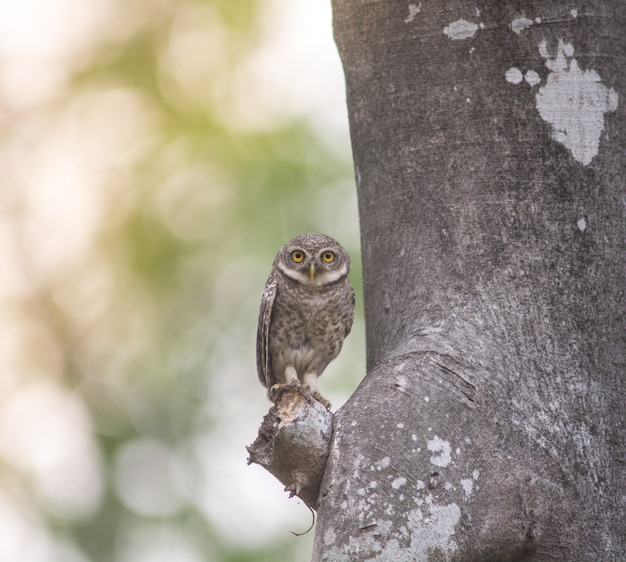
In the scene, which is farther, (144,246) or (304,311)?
(144,246)

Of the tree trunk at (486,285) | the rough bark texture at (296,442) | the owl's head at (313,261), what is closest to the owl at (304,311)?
the owl's head at (313,261)

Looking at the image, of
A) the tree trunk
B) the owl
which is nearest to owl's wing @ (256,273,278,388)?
the owl

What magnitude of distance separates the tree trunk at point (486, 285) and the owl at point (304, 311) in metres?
1.13

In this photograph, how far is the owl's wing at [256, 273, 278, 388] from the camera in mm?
5293

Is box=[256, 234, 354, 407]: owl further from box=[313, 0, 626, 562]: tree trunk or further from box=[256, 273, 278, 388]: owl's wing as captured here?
box=[313, 0, 626, 562]: tree trunk

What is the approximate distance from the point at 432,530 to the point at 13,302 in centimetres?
985

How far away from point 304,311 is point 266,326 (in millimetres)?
225

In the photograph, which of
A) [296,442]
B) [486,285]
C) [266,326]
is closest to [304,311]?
[266,326]

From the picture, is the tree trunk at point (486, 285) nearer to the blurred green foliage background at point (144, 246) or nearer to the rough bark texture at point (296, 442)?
the rough bark texture at point (296, 442)

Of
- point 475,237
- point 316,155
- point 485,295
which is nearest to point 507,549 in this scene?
point 485,295

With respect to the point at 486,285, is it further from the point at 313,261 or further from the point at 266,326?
the point at 266,326

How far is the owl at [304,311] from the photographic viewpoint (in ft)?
17.4

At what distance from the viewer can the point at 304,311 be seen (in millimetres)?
5285

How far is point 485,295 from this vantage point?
12.0 feet
